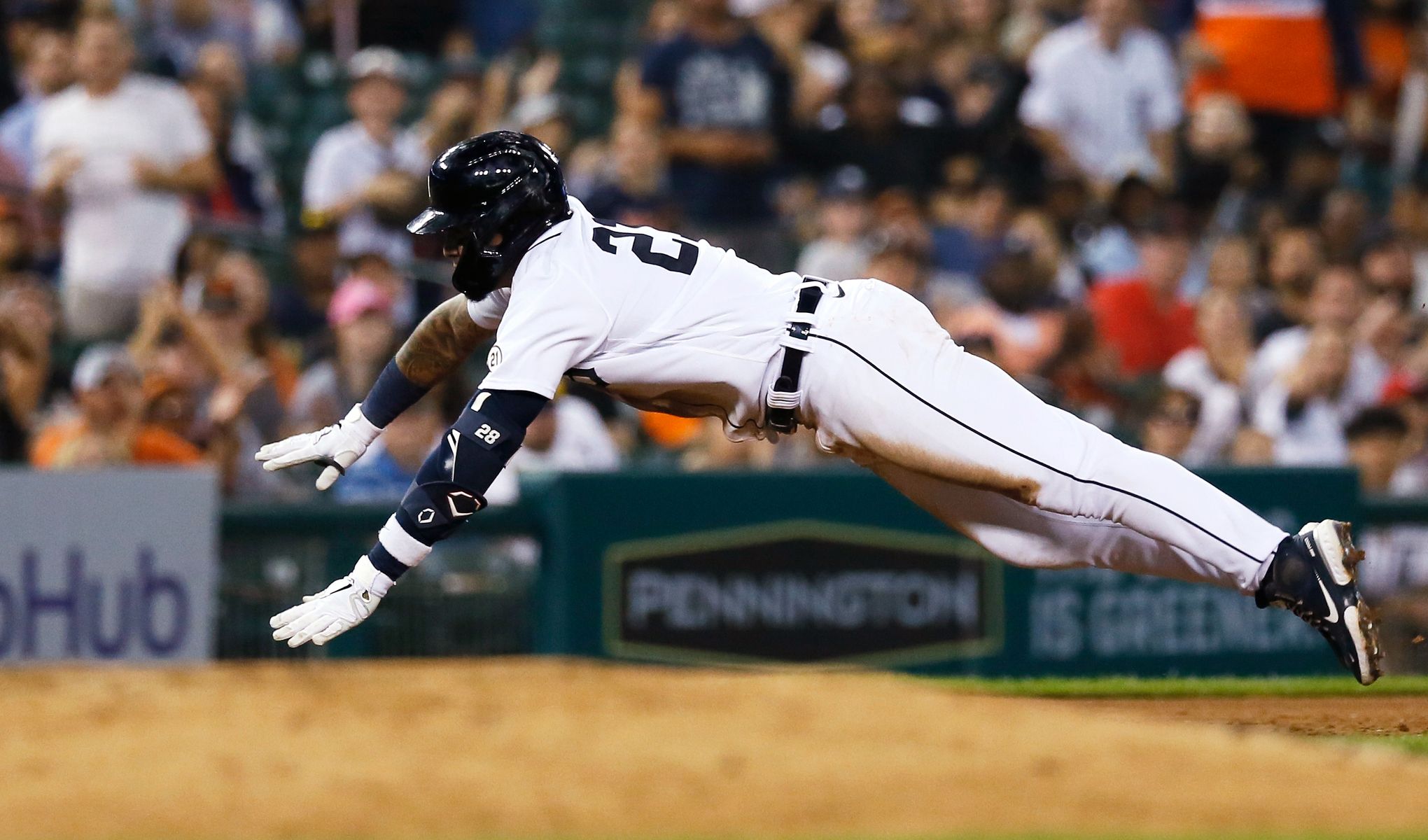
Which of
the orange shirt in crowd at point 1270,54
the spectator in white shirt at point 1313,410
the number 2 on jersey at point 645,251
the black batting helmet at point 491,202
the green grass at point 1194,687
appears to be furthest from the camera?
the orange shirt in crowd at point 1270,54

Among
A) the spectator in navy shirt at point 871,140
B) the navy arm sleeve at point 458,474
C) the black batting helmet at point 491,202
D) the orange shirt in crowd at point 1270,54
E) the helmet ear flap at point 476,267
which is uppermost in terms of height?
the orange shirt in crowd at point 1270,54

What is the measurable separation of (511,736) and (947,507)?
1.69 meters

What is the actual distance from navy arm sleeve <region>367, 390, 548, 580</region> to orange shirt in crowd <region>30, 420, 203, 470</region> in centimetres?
348

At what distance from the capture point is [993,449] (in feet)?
19.3

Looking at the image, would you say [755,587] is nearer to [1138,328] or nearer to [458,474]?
[1138,328]

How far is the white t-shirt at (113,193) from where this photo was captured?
32.2 ft

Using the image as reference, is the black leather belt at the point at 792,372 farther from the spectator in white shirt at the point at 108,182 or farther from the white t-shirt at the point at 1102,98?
the white t-shirt at the point at 1102,98

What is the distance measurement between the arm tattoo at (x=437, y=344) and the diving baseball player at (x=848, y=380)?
0.71 feet

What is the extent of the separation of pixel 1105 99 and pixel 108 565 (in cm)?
671

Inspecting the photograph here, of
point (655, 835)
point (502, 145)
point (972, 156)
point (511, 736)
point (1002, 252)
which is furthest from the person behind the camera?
point (972, 156)

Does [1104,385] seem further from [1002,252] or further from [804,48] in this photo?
[804,48]

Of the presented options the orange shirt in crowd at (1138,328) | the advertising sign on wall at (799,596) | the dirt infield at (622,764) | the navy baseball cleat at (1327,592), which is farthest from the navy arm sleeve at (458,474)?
the orange shirt in crowd at (1138,328)

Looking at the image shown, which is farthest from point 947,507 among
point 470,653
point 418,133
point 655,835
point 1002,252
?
point 418,133

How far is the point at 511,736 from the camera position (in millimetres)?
5129
